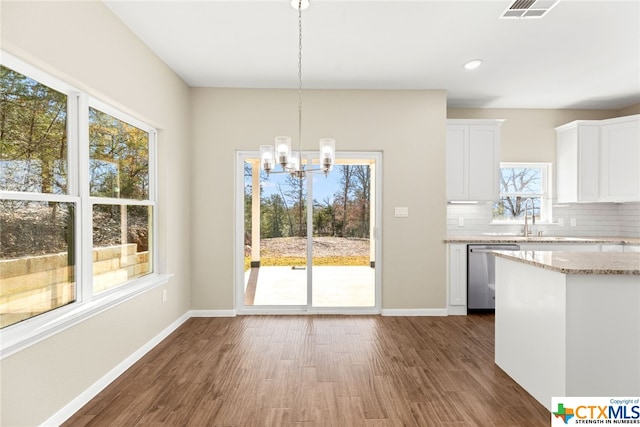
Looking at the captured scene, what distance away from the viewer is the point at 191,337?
3.40 m

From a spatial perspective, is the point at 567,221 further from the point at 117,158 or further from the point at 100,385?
the point at 100,385

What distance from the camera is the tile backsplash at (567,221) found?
473cm

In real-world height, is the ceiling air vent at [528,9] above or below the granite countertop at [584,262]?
above

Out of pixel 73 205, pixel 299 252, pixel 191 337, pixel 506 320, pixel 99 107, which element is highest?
pixel 99 107

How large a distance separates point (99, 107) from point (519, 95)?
4.76 metres

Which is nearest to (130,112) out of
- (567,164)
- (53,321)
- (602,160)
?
(53,321)

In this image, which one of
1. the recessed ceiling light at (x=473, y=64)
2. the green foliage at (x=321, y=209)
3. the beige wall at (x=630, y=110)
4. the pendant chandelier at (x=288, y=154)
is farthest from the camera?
the beige wall at (x=630, y=110)

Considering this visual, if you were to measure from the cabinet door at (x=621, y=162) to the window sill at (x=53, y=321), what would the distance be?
19.2 feet

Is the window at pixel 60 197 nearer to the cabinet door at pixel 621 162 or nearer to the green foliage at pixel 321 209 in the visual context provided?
the green foliage at pixel 321 209

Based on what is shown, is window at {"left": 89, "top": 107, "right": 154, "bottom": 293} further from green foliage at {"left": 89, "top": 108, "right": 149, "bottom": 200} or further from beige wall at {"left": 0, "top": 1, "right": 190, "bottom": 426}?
beige wall at {"left": 0, "top": 1, "right": 190, "bottom": 426}

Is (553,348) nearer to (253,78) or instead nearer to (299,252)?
(299,252)

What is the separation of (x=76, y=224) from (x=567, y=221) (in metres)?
5.95

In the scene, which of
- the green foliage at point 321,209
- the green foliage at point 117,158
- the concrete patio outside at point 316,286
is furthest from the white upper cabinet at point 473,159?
the green foliage at point 117,158

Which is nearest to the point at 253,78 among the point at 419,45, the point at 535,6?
the point at 419,45
